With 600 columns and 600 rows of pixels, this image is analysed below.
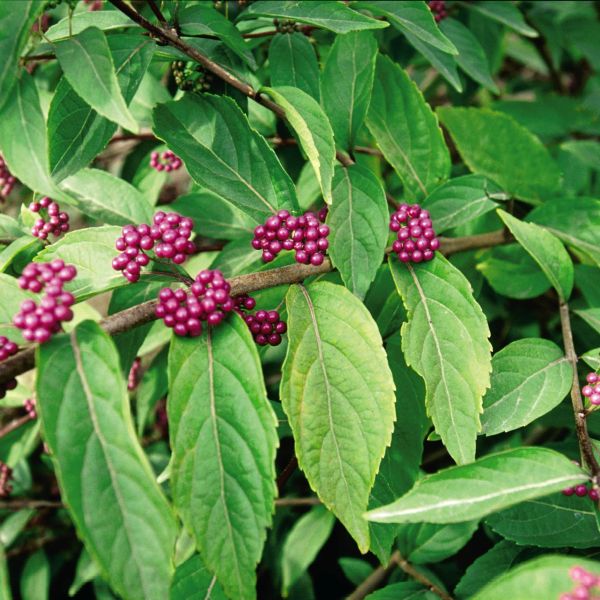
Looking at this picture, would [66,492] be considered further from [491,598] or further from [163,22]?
[163,22]

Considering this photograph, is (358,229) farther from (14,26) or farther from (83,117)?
(14,26)

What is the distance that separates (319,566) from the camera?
3.06m

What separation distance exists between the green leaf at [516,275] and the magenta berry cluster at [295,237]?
3.06 ft

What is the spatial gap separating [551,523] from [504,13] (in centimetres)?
194

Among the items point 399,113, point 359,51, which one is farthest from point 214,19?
point 399,113

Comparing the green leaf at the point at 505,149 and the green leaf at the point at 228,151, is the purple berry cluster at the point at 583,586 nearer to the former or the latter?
the green leaf at the point at 228,151

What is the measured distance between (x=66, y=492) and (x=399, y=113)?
1497 mm

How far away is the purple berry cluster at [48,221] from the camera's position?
1.86m

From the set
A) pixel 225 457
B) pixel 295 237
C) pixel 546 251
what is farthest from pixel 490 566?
pixel 295 237

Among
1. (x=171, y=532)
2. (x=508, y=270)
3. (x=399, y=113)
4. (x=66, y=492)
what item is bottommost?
(x=508, y=270)

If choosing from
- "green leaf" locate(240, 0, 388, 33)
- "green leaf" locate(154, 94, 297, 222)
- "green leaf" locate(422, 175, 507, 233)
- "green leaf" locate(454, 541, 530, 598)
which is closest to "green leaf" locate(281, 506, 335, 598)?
"green leaf" locate(454, 541, 530, 598)

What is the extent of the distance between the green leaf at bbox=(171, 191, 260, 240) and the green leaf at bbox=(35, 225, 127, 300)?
68 cm

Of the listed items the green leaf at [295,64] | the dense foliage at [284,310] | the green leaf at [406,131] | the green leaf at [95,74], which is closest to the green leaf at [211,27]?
the dense foliage at [284,310]

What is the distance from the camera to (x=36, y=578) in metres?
2.71
